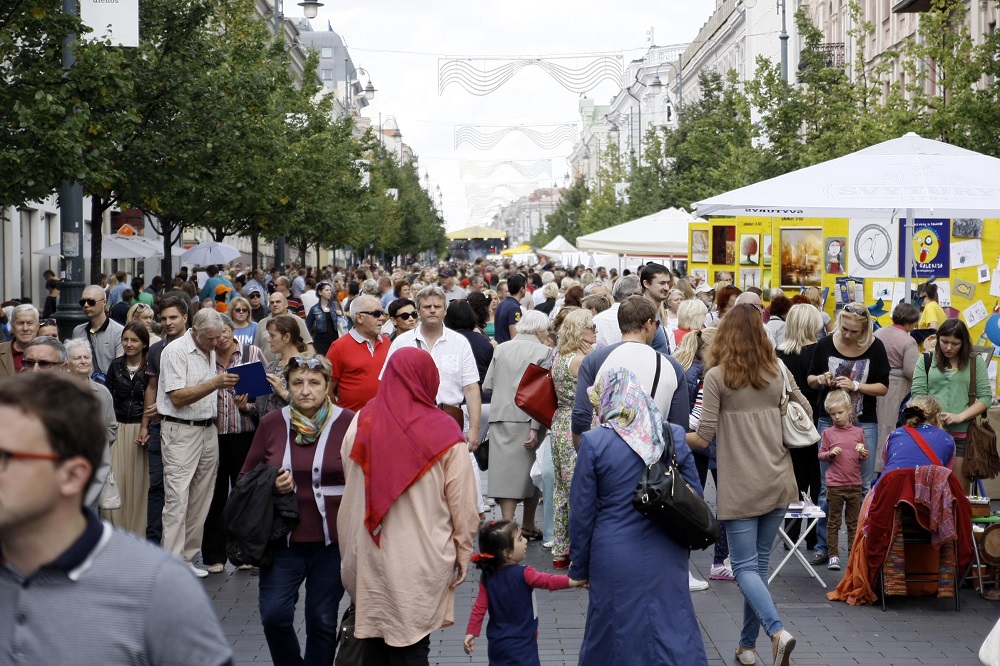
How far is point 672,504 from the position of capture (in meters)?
5.13

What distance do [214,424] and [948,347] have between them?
17.7 feet

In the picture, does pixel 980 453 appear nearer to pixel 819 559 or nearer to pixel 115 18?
pixel 819 559

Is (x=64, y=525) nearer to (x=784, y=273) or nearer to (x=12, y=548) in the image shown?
(x=12, y=548)

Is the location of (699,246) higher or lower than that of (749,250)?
higher

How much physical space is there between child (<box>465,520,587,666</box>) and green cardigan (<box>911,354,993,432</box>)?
4.96m

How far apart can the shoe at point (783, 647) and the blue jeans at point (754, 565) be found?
85 millimetres

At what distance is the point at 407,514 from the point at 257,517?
0.73 m

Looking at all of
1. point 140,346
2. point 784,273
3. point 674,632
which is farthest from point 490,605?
point 784,273

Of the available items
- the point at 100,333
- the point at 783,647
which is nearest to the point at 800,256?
the point at 100,333

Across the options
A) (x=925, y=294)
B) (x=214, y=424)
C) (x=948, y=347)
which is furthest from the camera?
(x=925, y=294)

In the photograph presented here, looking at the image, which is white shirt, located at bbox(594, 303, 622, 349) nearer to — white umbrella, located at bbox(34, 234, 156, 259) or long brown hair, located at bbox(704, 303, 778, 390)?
long brown hair, located at bbox(704, 303, 778, 390)

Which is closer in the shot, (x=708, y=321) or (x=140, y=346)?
(x=140, y=346)

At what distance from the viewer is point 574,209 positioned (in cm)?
9206

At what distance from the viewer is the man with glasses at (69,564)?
7.88ft
